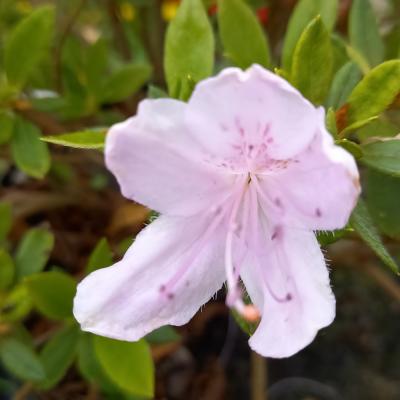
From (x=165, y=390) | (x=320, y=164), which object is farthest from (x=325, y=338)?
(x=320, y=164)

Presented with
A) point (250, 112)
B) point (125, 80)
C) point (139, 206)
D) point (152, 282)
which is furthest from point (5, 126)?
point (250, 112)

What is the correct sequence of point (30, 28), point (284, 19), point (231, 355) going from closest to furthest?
point (30, 28) < point (284, 19) < point (231, 355)

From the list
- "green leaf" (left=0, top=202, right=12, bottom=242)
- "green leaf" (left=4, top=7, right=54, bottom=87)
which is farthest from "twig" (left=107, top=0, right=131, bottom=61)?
"green leaf" (left=0, top=202, right=12, bottom=242)

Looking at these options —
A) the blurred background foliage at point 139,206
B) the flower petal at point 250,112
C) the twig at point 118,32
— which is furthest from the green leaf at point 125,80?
the flower petal at point 250,112

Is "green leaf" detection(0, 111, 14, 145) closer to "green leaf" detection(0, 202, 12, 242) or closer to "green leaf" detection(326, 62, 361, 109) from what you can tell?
"green leaf" detection(0, 202, 12, 242)

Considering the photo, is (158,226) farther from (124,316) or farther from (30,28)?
(30,28)
